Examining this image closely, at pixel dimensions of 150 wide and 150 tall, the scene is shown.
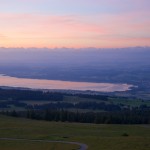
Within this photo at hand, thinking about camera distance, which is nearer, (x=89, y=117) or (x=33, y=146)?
(x=33, y=146)

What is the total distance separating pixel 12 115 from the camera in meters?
118

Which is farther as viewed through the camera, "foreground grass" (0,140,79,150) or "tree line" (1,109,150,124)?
"tree line" (1,109,150,124)

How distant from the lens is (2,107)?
6339 inches

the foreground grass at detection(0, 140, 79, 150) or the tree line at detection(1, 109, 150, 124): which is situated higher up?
the tree line at detection(1, 109, 150, 124)

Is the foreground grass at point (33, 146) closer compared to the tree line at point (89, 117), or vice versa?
the foreground grass at point (33, 146)

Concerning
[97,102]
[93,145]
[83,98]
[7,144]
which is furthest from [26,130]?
[83,98]

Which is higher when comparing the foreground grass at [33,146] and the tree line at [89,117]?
the tree line at [89,117]

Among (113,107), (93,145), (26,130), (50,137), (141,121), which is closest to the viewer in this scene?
(93,145)

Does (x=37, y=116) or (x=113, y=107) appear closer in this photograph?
(x=37, y=116)

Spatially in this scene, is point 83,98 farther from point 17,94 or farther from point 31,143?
point 31,143

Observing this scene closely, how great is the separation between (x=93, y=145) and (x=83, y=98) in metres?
137

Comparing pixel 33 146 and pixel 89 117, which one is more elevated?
pixel 89 117

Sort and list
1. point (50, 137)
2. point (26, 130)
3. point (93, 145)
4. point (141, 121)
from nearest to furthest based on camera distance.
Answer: point (93, 145)
point (50, 137)
point (26, 130)
point (141, 121)

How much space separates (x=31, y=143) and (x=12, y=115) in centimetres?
6239
